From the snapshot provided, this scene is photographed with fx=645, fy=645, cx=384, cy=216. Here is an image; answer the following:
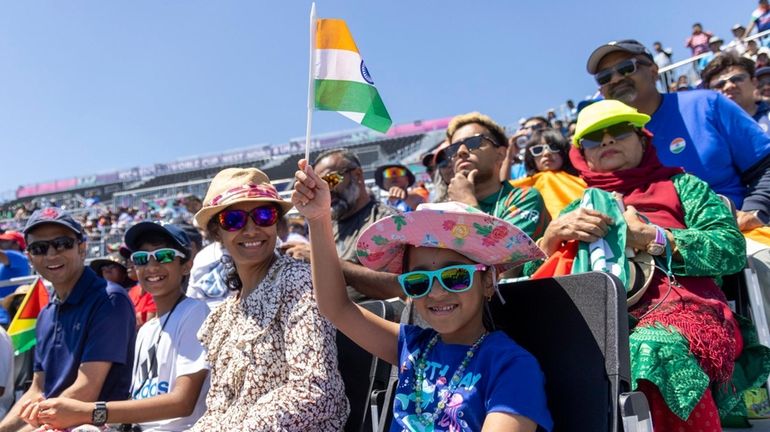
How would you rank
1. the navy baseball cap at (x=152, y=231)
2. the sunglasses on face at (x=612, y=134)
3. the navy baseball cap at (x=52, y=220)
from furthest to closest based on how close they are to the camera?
the navy baseball cap at (x=52, y=220) < the navy baseball cap at (x=152, y=231) < the sunglasses on face at (x=612, y=134)

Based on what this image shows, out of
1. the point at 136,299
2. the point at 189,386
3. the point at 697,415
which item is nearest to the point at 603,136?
the point at 697,415

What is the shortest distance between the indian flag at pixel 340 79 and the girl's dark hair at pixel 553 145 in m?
2.32

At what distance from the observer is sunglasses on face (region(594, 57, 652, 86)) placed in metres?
3.79

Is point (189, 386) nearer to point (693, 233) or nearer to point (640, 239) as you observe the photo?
point (640, 239)

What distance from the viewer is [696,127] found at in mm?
3756

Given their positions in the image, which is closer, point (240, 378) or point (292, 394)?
point (292, 394)

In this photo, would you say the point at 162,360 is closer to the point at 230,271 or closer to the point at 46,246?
the point at 230,271

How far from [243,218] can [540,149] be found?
240 centimetres

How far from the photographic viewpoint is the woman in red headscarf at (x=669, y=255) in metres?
2.19

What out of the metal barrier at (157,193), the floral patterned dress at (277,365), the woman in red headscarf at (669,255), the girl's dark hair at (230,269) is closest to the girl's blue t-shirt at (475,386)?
the floral patterned dress at (277,365)

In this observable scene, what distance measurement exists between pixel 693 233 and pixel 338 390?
150 cm

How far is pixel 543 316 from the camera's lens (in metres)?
2.12

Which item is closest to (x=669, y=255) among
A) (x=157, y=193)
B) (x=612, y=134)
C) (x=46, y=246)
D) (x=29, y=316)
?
(x=612, y=134)

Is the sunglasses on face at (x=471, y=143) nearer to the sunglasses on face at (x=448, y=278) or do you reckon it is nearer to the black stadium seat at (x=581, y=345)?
the black stadium seat at (x=581, y=345)
